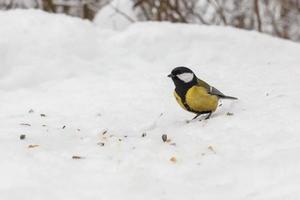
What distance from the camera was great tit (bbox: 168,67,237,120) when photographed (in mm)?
4773

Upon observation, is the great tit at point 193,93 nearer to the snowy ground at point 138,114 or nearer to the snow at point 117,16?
the snowy ground at point 138,114

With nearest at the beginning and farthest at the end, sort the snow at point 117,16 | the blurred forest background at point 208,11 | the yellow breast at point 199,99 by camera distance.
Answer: the yellow breast at point 199,99 < the blurred forest background at point 208,11 < the snow at point 117,16

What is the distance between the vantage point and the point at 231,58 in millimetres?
7215

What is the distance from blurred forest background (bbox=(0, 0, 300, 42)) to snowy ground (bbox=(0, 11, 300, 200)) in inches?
44.5

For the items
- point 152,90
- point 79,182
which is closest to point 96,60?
point 152,90

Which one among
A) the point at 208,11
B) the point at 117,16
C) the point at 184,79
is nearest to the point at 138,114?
the point at 184,79

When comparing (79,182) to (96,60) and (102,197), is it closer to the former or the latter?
(102,197)

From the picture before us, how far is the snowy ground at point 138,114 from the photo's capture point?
3395mm

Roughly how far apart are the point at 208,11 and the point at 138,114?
533cm

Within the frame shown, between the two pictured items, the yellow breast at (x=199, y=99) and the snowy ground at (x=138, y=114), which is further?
the yellow breast at (x=199, y=99)

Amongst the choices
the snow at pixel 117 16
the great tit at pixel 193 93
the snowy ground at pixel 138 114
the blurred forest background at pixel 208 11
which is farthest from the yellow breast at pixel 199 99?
the snow at pixel 117 16

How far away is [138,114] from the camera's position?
5301 mm

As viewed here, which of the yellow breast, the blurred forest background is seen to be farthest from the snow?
the yellow breast

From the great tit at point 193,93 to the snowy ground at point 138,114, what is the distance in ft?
0.60
